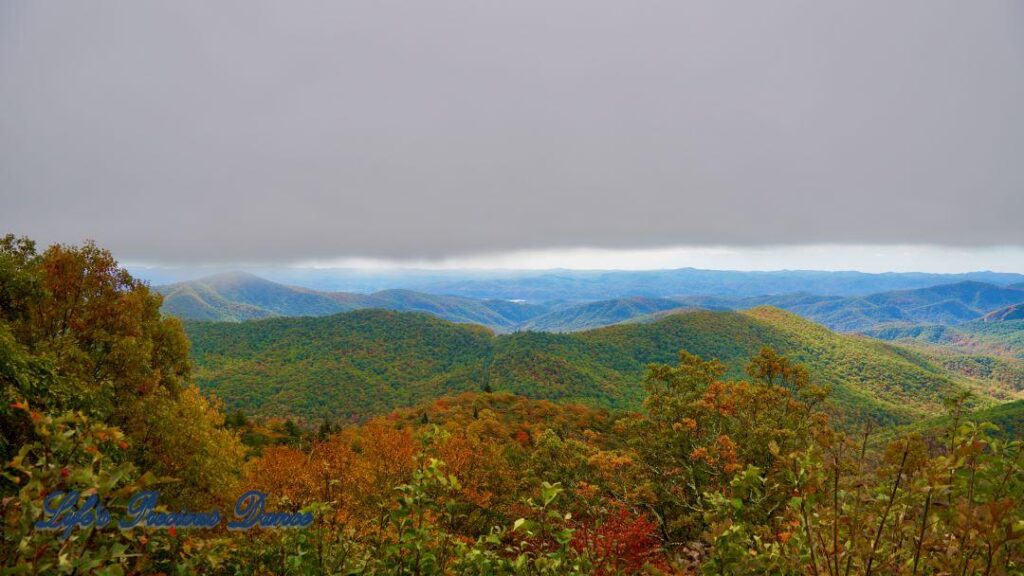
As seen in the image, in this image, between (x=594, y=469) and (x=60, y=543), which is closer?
(x=60, y=543)

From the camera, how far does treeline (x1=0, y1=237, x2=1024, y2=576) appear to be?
10.9ft

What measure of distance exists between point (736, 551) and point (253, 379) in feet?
624

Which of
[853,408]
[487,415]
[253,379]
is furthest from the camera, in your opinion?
[253,379]

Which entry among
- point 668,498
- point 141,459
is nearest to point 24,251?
point 141,459

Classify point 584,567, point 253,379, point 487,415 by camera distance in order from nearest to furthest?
point 584,567, point 487,415, point 253,379

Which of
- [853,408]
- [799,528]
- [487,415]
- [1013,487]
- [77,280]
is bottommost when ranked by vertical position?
[853,408]

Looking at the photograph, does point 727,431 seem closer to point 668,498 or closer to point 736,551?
point 668,498

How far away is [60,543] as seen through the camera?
111 inches

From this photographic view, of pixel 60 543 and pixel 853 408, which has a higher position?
pixel 60 543

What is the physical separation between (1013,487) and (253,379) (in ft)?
628

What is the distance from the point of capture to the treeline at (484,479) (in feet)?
10.9

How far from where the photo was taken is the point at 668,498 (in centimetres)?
2277

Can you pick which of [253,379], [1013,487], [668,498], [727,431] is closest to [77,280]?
[1013,487]

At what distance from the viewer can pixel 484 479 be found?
3297 centimetres
